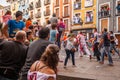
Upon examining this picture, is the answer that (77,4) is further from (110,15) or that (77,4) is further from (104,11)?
(110,15)

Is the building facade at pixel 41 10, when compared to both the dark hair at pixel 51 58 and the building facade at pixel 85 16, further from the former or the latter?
the dark hair at pixel 51 58

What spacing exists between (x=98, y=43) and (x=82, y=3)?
31570 mm

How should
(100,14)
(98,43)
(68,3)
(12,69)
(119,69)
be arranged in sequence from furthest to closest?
(68,3) → (100,14) → (98,43) → (119,69) → (12,69)

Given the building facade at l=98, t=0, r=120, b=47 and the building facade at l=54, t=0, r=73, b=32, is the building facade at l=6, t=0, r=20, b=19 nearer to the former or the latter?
the building facade at l=54, t=0, r=73, b=32

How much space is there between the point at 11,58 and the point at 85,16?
40.5m

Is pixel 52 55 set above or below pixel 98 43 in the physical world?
above

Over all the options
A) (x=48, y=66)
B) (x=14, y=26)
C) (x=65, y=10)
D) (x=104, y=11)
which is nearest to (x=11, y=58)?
(x=48, y=66)

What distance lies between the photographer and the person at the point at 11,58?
6168 millimetres

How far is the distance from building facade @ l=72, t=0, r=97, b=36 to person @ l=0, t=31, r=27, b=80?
38.3 metres

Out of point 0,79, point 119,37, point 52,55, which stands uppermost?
point 52,55

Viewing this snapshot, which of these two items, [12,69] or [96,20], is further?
[96,20]

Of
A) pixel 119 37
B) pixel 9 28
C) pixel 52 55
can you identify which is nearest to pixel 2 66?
pixel 52 55

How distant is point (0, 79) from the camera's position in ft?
20.3

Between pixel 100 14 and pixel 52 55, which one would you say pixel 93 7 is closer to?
pixel 100 14
